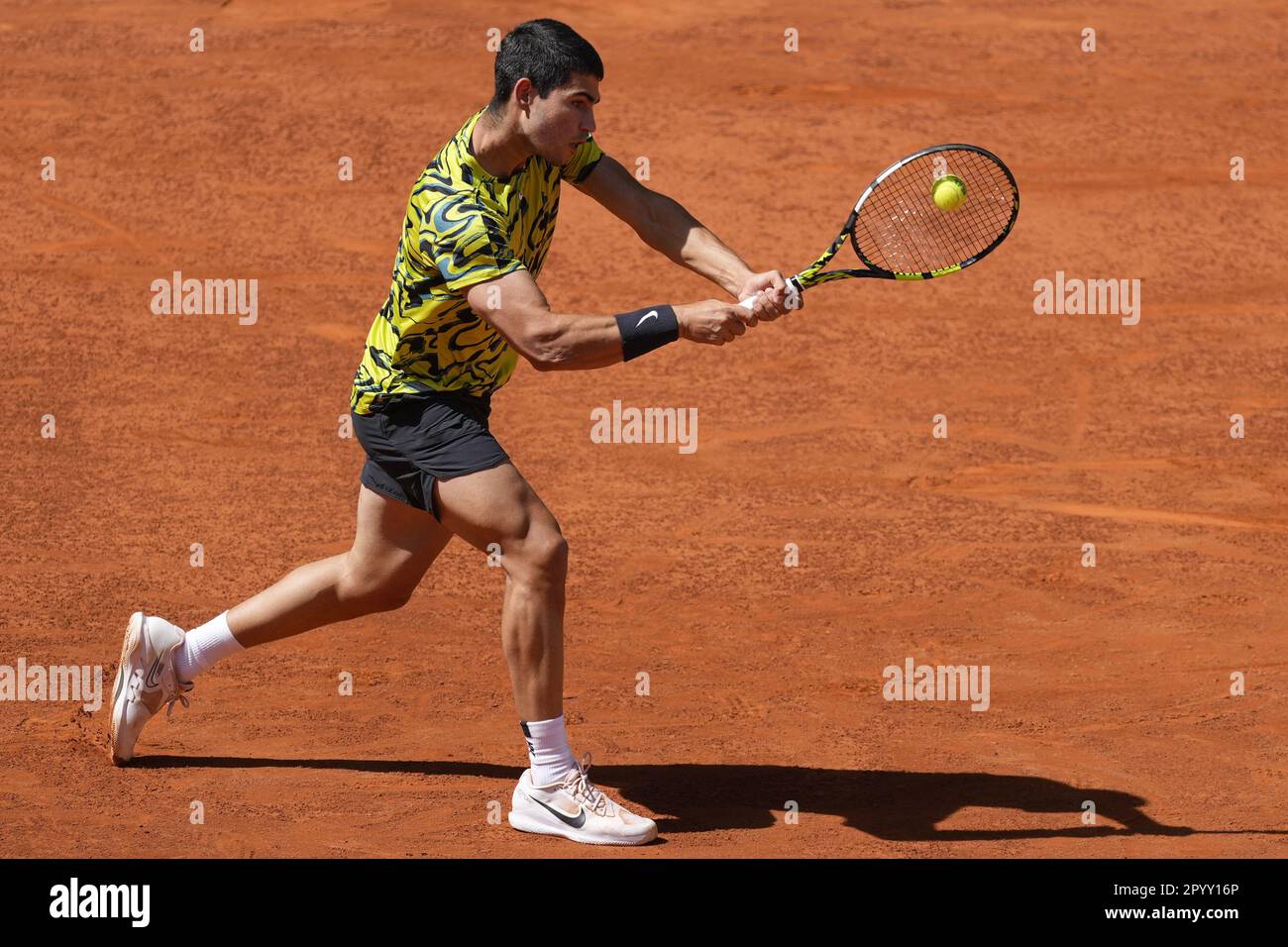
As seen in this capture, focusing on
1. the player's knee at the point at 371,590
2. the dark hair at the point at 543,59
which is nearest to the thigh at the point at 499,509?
the player's knee at the point at 371,590

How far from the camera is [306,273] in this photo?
10.4 meters

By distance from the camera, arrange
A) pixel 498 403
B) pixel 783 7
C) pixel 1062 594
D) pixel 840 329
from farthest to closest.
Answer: pixel 783 7
pixel 840 329
pixel 498 403
pixel 1062 594

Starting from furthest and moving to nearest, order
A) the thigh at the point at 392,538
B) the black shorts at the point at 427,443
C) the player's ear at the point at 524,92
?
the thigh at the point at 392,538 → the black shorts at the point at 427,443 → the player's ear at the point at 524,92

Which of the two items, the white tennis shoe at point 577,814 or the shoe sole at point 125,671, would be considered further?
the shoe sole at point 125,671

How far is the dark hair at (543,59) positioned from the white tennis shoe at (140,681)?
79.0 inches

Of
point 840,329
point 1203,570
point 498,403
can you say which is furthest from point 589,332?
point 840,329

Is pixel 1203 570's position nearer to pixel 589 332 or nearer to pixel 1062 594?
pixel 1062 594

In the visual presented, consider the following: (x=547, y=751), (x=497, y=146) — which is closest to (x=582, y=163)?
(x=497, y=146)

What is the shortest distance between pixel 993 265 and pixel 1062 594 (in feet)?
12.8

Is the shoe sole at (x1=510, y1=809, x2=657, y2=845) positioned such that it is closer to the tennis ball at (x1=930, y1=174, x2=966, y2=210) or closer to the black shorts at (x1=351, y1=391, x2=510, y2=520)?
the black shorts at (x1=351, y1=391, x2=510, y2=520)

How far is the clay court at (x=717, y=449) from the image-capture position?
18.4ft

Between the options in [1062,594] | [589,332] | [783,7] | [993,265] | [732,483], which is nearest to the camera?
[589,332]

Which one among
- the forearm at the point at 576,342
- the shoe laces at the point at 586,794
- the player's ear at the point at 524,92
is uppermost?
the player's ear at the point at 524,92

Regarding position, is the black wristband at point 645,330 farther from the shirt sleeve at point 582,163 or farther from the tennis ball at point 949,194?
the tennis ball at point 949,194
